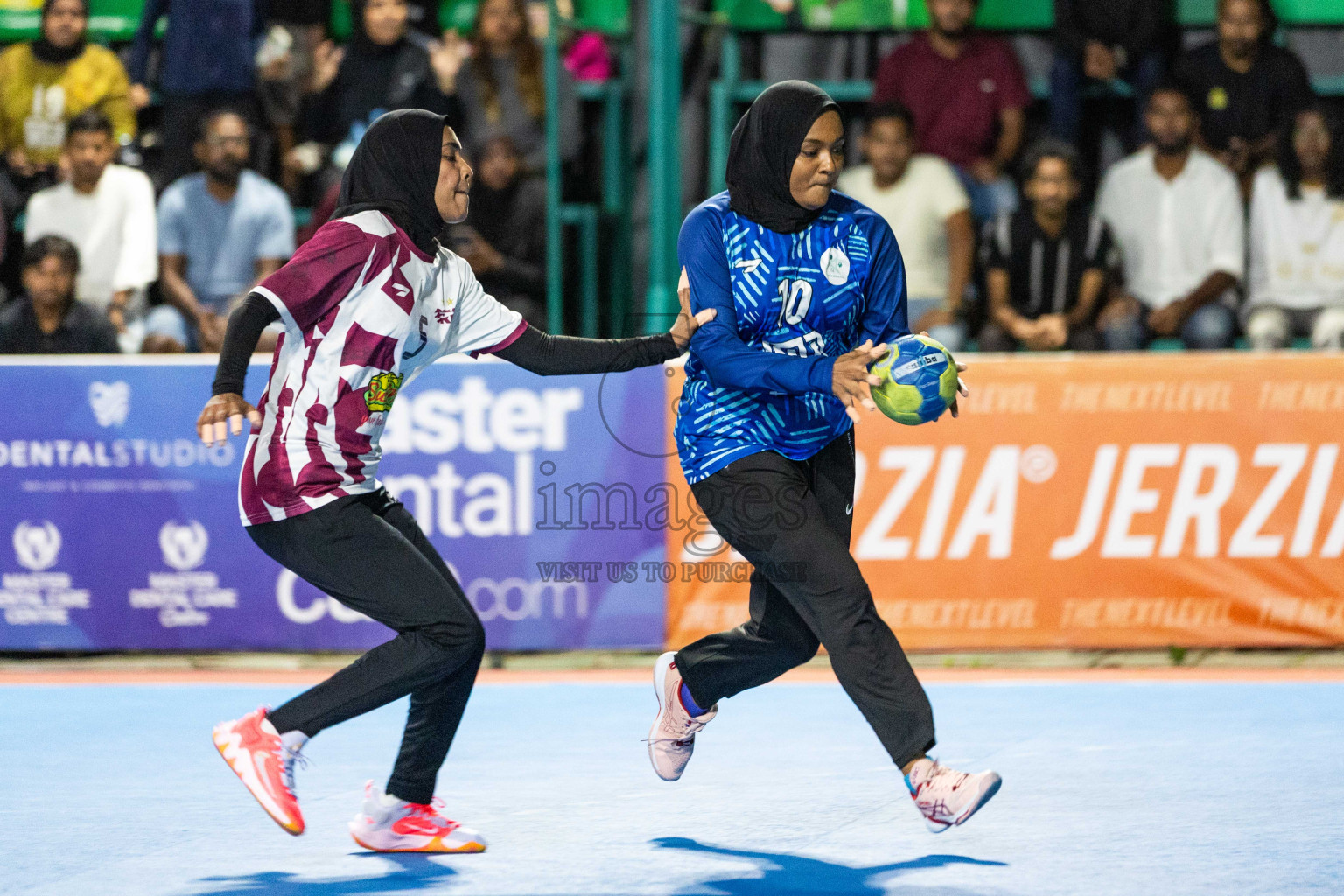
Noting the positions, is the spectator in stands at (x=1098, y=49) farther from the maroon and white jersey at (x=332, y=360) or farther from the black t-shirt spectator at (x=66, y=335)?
the maroon and white jersey at (x=332, y=360)

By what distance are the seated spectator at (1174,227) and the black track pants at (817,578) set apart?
5066 mm

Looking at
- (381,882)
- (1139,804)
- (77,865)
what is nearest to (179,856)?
(77,865)

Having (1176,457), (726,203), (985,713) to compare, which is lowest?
(985,713)

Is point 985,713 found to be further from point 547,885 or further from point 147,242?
point 147,242

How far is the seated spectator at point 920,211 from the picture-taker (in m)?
9.41

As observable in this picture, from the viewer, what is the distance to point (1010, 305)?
9203 millimetres

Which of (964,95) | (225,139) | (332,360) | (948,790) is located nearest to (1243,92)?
(964,95)

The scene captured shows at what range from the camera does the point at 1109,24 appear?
10219 mm

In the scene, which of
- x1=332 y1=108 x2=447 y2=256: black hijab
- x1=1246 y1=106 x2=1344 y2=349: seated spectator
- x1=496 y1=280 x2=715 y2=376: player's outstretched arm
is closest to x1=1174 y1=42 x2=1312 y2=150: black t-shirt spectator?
x1=1246 y1=106 x2=1344 y2=349: seated spectator

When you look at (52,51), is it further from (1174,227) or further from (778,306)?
(778,306)

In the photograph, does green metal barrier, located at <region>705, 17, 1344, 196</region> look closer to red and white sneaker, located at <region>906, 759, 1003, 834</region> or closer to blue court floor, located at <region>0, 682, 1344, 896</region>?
blue court floor, located at <region>0, 682, 1344, 896</region>

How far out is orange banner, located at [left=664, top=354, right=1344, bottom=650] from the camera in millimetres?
7559

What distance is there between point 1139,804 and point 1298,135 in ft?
19.4

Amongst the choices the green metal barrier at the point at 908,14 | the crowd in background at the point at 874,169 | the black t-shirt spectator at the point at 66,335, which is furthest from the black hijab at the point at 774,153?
the green metal barrier at the point at 908,14
